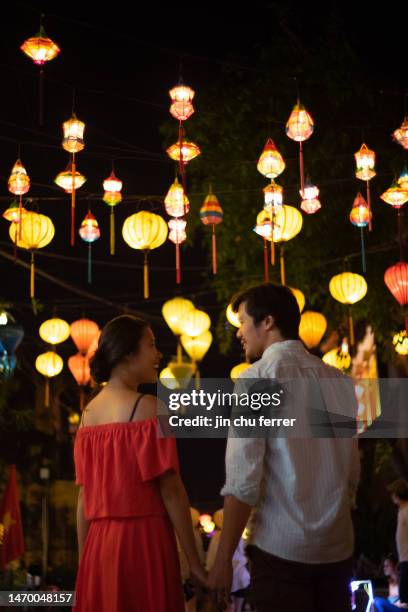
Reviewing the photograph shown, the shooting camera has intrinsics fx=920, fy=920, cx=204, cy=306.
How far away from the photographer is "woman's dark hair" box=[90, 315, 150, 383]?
11.4 ft

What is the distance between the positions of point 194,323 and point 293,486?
353 inches

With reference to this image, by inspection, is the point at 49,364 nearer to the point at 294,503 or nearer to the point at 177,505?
the point at 177,505

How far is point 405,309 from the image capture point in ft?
32.6

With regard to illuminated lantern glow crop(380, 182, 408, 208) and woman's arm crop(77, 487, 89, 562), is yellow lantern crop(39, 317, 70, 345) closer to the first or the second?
illuminated lantern glow crop(380, 182, 408, 208)

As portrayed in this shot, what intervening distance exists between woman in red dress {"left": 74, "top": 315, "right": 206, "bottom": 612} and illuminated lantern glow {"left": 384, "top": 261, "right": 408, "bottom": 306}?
6317mm

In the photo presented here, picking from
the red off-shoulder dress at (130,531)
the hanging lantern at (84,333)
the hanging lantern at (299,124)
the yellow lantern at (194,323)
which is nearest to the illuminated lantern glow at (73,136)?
the hanging lantern at (299,124)

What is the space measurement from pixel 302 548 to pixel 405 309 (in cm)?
732

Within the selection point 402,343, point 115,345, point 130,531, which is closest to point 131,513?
point 130,531

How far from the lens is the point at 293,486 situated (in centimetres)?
294

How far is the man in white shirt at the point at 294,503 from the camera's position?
288cm

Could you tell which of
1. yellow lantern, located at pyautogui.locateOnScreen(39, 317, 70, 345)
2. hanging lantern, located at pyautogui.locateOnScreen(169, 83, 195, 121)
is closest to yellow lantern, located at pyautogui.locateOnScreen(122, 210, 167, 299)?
hanging lantern, located at pyautogui.locateOnScreen(169, 83, 195, 121)

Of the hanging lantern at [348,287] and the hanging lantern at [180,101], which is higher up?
the hanging lantern at [180,101]

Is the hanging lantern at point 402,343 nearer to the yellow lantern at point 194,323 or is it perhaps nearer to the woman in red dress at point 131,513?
the yellow lantern at point 194,323

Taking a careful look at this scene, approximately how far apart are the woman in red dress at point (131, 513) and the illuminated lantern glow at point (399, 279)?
6317 millimetres
